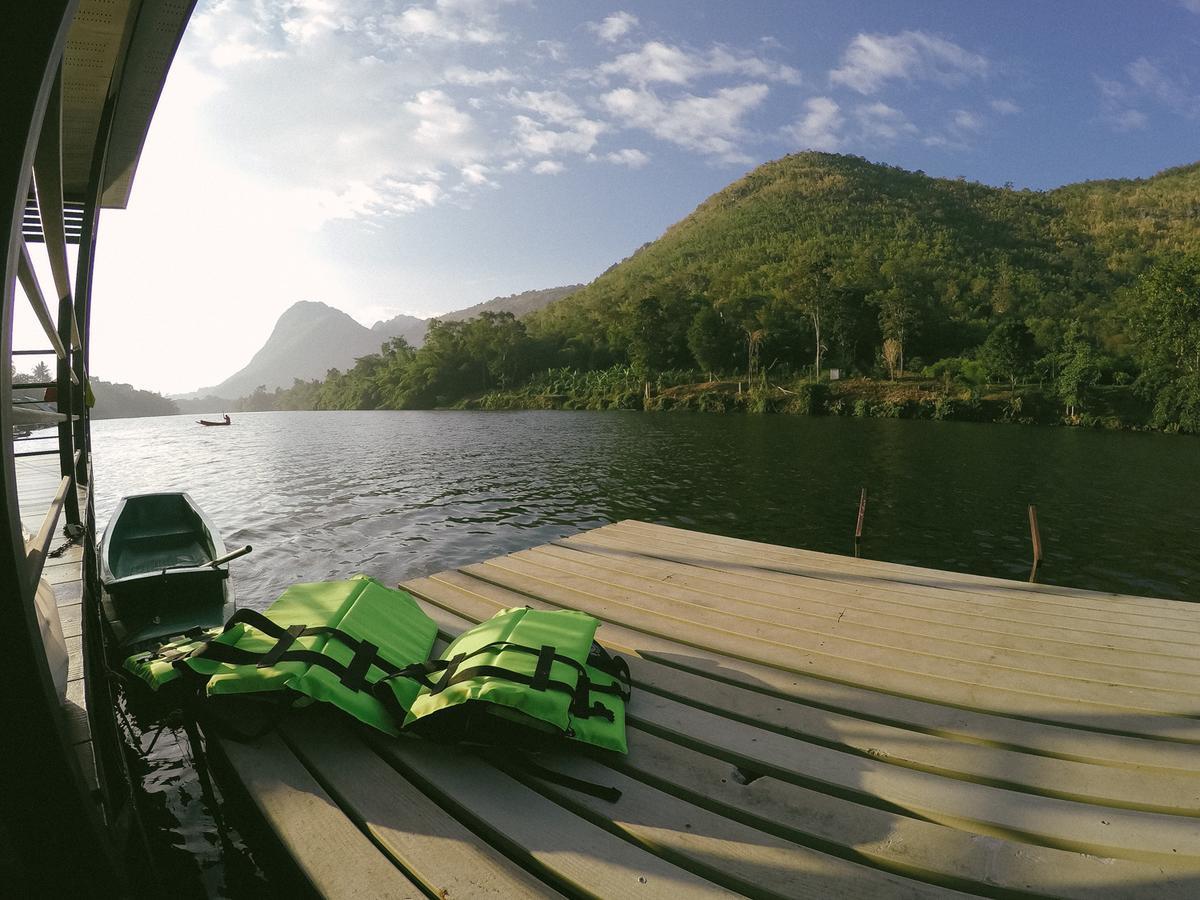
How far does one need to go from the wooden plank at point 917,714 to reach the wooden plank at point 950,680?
100 millimetres

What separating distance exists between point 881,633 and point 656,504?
1041 cm

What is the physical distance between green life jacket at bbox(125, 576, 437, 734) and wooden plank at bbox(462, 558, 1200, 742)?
1908mm

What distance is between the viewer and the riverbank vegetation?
38156 mm

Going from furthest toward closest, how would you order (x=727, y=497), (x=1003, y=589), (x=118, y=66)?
(x=727, y=497) < (x=1003, y=589) < (x=118, y=66)

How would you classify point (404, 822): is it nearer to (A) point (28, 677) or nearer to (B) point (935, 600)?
(A) point (28, 677)

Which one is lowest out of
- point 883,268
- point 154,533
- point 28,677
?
point 154,533

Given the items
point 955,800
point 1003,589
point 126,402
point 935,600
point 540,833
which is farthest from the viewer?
point 126,402

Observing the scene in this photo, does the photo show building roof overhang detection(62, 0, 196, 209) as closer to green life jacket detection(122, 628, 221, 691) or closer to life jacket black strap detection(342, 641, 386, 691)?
green life jacket detection(122, 628, 221, 691)

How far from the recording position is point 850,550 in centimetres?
1051

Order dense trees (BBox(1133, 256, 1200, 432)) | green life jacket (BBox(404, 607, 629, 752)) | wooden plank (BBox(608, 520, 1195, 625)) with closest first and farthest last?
green life jacket (BBox(404, 607, 629, 752)), wooden plank (BBox(608, 520, 1195, 625)), dense trees (BBox(1133, 256, 1200, 432))

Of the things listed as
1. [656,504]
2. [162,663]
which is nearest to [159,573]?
[162,663]

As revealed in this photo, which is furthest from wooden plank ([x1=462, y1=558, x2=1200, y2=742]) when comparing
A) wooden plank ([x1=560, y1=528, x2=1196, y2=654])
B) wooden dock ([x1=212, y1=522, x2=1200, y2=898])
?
wooden plank ([x1=560, y1=528, x2=1196, y2=654])

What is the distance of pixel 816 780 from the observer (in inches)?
95.2

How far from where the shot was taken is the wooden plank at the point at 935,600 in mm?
3992
